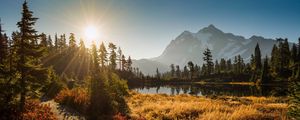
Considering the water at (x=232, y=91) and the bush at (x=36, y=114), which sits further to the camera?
the water at (x=232, y=91)

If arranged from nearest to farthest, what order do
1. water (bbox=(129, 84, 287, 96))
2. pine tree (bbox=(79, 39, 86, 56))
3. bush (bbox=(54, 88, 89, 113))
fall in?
bush (bbox=(54, 88, 89, 113)), water (bbox=(129, 84, 287, 96)), pine tree (bbox=(79, 39, 86, 56))

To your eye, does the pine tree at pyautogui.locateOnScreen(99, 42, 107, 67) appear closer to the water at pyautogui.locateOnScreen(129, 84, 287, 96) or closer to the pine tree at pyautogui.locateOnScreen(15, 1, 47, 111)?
the water at pyautogui.locateOnScreen(129, 84, 287, 96)

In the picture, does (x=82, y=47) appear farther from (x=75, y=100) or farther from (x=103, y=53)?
(x=75, y=100)

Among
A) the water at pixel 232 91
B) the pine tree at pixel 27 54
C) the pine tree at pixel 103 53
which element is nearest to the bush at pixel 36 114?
the pine tree at pixel 27 54

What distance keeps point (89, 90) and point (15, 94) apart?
4.46 metres

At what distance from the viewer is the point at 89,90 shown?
52.7 ft

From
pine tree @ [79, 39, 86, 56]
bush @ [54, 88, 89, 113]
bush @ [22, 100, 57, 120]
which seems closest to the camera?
bush @ [22, 100, 57, 120]

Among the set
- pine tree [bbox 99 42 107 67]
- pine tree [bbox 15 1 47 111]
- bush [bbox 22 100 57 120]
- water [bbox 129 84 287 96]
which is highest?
pine tree [bbox 99 42 107 67]

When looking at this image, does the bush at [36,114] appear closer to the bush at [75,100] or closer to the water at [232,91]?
the bush at [75,100]

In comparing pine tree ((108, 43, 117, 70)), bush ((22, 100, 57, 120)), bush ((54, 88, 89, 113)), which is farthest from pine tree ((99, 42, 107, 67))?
bush ((22, 100, 57, 120))

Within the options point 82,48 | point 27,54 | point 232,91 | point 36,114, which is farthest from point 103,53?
point 36,114

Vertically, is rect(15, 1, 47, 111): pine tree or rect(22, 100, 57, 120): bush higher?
rect(15, 1, 47, 111): pine tree

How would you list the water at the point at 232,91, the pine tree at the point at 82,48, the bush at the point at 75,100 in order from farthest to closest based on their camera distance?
the pine tree at the point at 82,48, the water at the point at 232,91, the bush at the point at 75,100

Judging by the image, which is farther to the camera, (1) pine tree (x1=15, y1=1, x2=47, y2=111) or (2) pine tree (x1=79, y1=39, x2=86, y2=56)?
(2) pine tree (x1=79, y1=39, x2=86, y2=56)
